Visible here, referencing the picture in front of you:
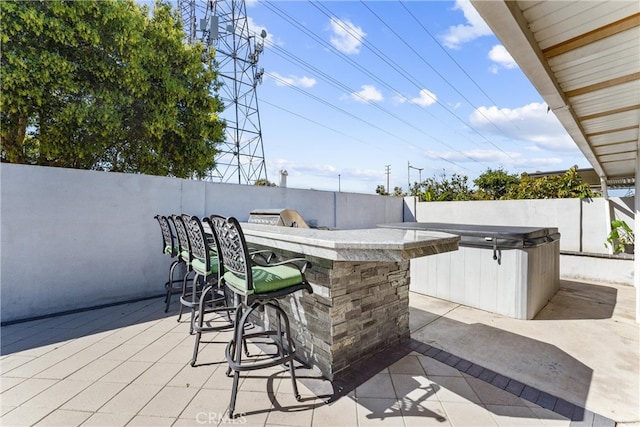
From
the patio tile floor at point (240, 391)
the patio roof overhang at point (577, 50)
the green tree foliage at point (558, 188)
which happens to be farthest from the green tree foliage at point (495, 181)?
the patio tile floor at point (240, 391)

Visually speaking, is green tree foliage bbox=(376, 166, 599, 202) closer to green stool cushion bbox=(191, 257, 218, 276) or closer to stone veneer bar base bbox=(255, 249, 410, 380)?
stone veneer bar base bbox=(255, 249, 410, 380)

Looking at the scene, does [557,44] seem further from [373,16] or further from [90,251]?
[373,16]

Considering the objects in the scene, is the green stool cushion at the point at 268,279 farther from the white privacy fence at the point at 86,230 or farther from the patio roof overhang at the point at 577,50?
the white privacy fence at the point at 86,230

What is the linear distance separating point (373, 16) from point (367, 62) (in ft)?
14.4

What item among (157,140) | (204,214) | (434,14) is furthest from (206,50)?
(434,14)

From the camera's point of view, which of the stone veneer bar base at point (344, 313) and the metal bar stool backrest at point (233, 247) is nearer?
the metal bar stool backrest at point (233, 247)

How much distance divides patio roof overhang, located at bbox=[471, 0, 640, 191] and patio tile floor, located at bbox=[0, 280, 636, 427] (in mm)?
2417

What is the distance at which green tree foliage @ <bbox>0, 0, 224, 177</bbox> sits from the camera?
432 centimetres

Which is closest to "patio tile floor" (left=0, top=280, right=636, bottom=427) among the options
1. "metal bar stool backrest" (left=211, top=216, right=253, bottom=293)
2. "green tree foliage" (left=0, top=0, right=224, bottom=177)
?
"metal bar stool backrest" (left=211, top=216, right=253, bottom=293)

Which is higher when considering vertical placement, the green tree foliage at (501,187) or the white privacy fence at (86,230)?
the green tree foliage at (501,187)

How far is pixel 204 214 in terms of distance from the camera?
16.4ft

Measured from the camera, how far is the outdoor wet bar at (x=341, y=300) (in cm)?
203

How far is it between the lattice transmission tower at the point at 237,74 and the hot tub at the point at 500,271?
917 centimetres

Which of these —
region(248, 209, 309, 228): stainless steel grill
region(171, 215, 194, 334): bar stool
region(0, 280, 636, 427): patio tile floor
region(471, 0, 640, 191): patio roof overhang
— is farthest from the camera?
region(248, 209, 309, 228): stainless steel grill
